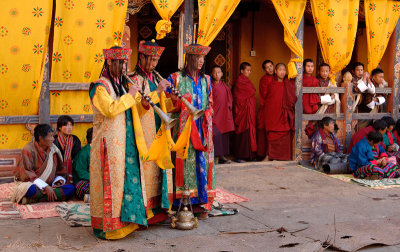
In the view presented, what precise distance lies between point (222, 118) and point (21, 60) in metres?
3.50

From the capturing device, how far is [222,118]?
895 centimetres

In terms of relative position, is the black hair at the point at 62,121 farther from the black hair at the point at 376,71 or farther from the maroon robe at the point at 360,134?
the black hair at the point at 376,71

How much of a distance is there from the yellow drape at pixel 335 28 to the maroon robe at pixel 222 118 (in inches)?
74.4

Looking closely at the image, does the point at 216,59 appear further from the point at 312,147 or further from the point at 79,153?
the point at 79,153

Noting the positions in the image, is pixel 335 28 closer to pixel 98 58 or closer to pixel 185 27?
pixel 185 27

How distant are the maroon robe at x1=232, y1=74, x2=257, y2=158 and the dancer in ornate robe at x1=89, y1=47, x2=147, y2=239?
4.86 meters

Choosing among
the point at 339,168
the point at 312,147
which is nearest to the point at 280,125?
the point at 312,147

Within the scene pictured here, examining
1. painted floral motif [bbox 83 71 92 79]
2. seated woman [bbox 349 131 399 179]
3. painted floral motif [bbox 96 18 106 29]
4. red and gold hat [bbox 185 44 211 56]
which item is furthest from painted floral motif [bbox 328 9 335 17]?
red and gold hat [bbox 185 44 211 56]

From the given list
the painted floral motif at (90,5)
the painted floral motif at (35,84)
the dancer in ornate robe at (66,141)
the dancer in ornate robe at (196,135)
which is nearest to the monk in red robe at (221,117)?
the painted floral motif at (90,5)

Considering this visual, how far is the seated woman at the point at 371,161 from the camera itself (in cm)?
768

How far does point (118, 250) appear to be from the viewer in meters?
4.39

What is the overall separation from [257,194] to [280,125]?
2.53 metres

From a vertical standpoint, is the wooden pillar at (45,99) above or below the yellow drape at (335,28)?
below

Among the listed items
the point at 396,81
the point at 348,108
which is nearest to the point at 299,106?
the point at 348,108
